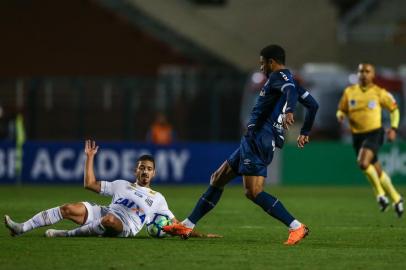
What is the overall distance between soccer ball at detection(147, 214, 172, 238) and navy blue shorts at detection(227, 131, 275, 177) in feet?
3.12

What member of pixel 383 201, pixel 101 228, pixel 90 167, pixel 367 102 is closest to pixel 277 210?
pixel 101 228

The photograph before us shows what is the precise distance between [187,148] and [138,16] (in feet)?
31.1

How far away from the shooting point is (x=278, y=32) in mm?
37594

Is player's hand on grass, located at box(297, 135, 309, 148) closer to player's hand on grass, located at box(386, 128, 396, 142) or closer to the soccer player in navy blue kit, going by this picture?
the soccer player in navy blue kit

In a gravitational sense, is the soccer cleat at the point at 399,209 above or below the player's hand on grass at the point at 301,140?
below

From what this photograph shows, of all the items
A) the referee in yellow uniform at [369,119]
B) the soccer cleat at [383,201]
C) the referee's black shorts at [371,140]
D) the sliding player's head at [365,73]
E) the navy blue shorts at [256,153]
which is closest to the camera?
the navy blue shorts at [256,153]

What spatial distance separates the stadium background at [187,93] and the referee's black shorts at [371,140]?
3.23 feet

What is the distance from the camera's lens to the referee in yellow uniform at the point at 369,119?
59.8ft

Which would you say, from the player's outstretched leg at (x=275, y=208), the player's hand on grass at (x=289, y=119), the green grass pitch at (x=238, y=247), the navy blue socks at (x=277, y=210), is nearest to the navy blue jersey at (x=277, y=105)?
the player's hand on grass at (x=289, y=119)

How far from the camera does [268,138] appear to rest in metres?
12.4

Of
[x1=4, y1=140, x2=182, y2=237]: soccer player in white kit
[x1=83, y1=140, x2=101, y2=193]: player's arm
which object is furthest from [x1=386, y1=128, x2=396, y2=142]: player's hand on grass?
[x1=83, y1=140, x2=101, y2=193]: player's arm

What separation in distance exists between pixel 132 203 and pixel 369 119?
7.04m

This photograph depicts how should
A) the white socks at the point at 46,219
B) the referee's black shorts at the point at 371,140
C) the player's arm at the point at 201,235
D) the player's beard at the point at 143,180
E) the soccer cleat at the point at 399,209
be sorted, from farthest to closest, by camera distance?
1. the referee's black shorts at the point at 371,140
2. the soccer cleat at the point at 399,209
3. the player's arm at the point at 201,235
4. the player's beard at the point at 143,180
5. the white socks at the point at 46,219

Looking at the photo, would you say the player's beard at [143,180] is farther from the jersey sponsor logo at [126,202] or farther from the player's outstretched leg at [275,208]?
the player's outstretched leg at [275,208]
